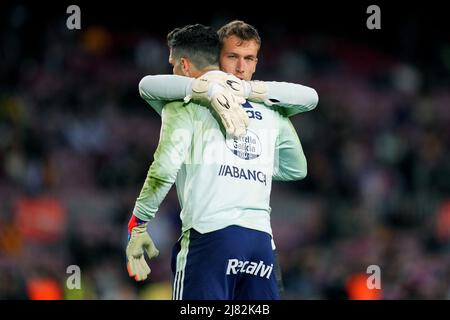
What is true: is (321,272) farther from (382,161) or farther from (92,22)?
(92,22)

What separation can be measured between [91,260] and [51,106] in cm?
393

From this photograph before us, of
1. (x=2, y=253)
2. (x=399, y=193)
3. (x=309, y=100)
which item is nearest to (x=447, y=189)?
(x=399, y=193)

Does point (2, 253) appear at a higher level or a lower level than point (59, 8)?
lower

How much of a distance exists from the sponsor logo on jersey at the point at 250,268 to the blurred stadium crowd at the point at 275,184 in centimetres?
520

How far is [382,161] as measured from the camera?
15742mm

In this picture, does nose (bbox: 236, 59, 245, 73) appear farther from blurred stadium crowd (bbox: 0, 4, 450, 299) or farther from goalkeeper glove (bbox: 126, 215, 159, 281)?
blurred stadium crowd (bbox: 0, 4, 450, 299)

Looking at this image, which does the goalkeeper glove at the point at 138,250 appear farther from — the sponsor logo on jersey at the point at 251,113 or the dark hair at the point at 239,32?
the dark hair at the point at 239,32

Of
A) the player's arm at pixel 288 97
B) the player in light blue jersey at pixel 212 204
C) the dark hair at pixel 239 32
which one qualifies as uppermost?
the dark hair at pixel 239 32

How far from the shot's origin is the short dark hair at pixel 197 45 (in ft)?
19.2

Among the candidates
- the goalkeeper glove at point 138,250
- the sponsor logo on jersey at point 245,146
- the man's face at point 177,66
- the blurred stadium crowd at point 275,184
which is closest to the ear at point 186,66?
the man's face at point 177,66

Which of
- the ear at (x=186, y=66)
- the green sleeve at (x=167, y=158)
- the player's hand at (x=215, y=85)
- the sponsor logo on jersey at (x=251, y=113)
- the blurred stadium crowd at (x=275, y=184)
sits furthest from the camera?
the blurred stadium crowd at (x=275, y=184)

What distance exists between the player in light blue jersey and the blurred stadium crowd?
5077 millimetres

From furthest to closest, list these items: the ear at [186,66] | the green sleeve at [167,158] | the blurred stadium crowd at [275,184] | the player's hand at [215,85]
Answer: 1. the blurred stadium crowd at [275,184]
2. the ear at [186,66]
3. the player's hand at [215,85]
4. the green sleeve at [167,158]

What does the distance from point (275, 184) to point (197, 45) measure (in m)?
9.48
